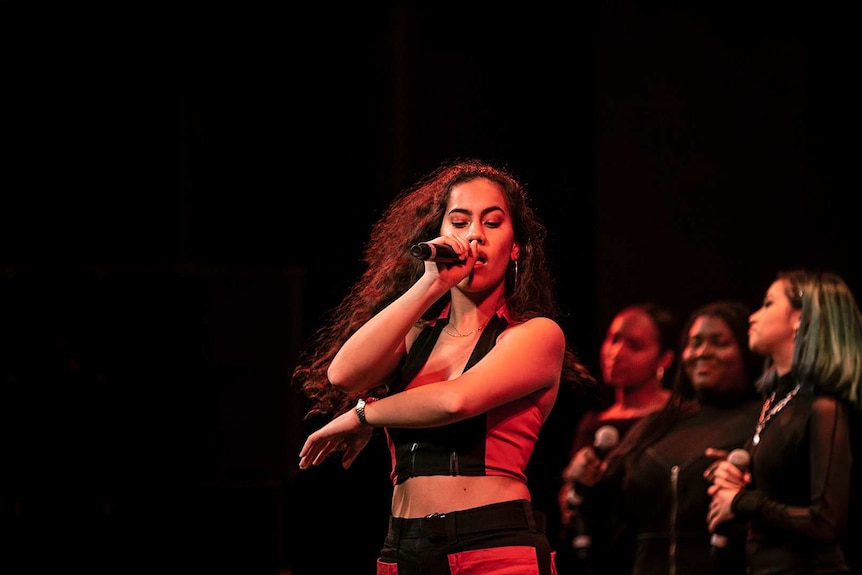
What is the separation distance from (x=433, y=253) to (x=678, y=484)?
6.86 ft

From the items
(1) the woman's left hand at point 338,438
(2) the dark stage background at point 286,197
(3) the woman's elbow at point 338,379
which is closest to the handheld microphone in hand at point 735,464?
(1) the woman's left hand at point 338,438

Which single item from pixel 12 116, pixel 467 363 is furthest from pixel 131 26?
pixel 467 363

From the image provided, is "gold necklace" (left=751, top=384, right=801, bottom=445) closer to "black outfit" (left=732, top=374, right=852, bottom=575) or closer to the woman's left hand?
"black outfit" (left=732, top=374, right=852, bottom=575)

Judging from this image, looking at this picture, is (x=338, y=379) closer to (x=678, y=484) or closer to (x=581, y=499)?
(x=678, y=484)

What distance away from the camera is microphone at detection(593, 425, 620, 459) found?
4359 millimetres

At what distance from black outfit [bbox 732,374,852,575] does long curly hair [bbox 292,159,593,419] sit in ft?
3.04

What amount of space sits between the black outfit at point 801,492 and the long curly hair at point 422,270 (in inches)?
36.5

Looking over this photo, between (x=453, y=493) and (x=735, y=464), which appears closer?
(x=453, y=493)

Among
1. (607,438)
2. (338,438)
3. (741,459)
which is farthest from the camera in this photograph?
(607,438)

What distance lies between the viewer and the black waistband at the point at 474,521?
2.23 metres

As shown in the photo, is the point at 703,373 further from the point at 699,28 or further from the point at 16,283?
the point at 16,283

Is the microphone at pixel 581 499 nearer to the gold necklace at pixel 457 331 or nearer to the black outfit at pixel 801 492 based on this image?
the black outfit at pixel 801 492

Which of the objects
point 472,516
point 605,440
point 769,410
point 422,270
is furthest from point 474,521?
point 605,440

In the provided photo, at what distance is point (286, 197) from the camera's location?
5.12 meters
